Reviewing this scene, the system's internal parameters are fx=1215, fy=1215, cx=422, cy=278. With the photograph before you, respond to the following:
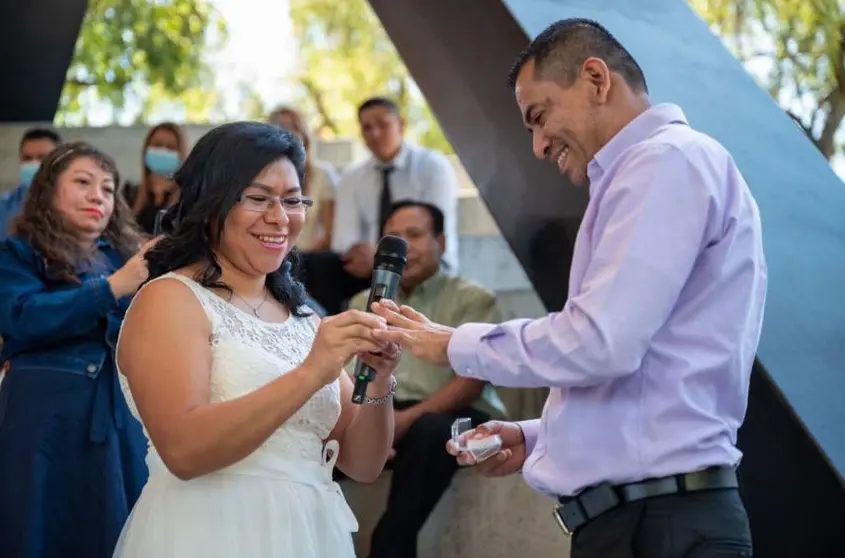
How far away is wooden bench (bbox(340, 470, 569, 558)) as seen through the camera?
4918 millimetres

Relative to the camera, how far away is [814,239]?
4.04m

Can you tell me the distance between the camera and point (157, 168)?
6555 mm

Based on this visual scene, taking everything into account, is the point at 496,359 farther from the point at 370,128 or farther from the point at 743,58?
the point at 743,58

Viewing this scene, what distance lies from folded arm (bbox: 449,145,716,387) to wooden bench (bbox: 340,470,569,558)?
258 cm

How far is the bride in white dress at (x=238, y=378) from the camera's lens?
2.70m

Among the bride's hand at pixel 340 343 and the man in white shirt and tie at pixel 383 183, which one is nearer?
the bride's hand at pixel 340 343

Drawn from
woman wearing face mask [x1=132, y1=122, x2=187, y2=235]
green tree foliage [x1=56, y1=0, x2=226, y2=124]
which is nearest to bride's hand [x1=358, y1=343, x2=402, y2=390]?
woman wearing face mask [x1=132, y1=122, x2=187, y2=235]

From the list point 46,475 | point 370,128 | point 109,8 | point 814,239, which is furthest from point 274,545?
point 109,8

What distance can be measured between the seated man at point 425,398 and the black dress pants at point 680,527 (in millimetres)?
2362

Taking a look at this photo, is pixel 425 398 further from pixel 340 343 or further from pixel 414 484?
pixel 340 343

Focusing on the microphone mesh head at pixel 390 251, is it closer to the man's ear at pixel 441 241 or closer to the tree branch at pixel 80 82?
Result: the man's ear at pixel 441 241

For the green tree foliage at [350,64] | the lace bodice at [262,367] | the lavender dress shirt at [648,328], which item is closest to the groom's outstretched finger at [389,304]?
the lavender dress shirt at [648,328]

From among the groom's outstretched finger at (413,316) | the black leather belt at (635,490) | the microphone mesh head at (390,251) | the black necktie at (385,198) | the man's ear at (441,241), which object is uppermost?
the black necktie at (385,198)

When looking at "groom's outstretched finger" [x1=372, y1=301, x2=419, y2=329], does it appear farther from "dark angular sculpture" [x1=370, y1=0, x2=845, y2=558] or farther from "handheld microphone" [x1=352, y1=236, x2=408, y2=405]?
"dark angular sculpture" [x1=370, y1=0, x2=845, y2=558]
